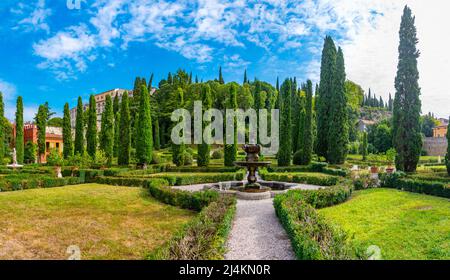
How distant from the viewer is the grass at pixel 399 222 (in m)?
6.60

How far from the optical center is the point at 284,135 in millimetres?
29203

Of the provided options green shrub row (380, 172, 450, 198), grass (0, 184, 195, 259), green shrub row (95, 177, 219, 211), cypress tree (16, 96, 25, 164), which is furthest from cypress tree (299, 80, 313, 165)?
cypress tree (16, 96, 25, 164)

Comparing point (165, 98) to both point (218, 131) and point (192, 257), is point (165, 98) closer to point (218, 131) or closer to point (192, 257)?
point (218, 131)

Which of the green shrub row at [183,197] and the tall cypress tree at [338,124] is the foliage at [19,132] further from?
the tall cypress tree at [338,124]

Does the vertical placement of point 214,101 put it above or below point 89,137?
above

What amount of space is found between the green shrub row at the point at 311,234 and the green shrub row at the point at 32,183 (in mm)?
14430

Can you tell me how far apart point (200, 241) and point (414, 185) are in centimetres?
1309

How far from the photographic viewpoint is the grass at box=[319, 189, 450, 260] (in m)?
6.60

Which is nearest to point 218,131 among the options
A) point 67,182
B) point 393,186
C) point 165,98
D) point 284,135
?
point 284,135

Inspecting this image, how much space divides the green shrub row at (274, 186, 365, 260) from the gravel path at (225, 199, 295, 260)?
0.91 ft

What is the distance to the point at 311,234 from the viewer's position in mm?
6059

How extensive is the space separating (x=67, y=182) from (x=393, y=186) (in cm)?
1928

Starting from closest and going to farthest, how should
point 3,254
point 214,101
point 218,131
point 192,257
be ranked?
point 192,257 → point 3,254 → point 218,131 → point 214,101

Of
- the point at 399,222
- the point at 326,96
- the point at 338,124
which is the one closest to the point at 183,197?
the point at 399,222
